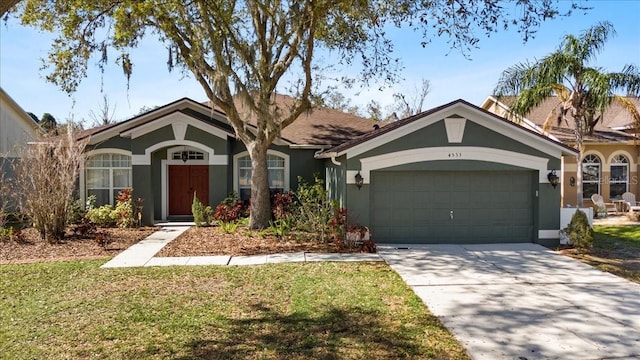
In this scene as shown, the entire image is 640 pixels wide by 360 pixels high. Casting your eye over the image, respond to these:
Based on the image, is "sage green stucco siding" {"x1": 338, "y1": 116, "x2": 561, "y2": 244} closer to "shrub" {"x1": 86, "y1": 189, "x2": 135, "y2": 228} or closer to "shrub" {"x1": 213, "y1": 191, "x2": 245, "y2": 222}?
"shrub" {"x1": 213, "y1": 191, "x2": 245, "y2": 222}

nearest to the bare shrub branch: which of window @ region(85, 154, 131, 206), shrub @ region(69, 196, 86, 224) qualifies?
shrub @ region(69, 196, 86, 224)

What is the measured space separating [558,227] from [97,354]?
11.5 m

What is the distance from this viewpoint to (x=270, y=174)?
1684cm

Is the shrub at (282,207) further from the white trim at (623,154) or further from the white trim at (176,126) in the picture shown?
the white trim at (623,154)

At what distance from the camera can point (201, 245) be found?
11.7 metres

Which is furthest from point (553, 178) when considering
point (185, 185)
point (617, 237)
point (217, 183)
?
point (185, 185)

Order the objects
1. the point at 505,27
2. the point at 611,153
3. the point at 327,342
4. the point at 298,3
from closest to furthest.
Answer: the point at 327,342 < the point at 505,27 < the point at 298,3 < the point at 611,153

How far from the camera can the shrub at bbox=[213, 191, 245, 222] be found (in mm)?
14672

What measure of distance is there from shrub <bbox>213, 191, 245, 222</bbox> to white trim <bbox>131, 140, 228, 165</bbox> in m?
1.35

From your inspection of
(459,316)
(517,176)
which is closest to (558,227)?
(517,176)

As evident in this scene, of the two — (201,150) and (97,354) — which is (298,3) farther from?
(97,354)

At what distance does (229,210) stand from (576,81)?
13.0 m

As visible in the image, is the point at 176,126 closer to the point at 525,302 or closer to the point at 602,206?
the point at 525,302

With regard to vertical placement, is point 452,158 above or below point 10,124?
below
